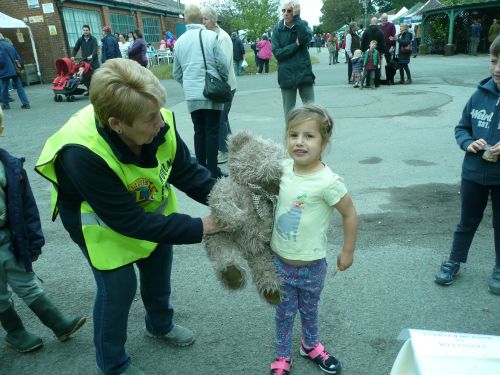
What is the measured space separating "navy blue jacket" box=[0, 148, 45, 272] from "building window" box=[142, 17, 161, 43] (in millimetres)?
30118

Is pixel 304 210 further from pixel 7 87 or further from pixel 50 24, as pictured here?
pixel 50 24

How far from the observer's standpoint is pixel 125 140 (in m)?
1.82

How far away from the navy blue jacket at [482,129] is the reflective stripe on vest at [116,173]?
202 cm

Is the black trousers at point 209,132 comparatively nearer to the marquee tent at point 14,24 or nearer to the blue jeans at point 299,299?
the blue jeans at point 299,299

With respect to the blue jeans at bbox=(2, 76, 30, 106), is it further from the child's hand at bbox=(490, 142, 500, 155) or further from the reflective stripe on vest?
the child's hand at bbox=(490, 142, 500, 155)

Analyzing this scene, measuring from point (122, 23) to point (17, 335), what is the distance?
27.1m

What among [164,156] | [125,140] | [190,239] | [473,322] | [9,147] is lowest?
[473,322]

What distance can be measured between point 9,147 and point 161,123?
6.78 m

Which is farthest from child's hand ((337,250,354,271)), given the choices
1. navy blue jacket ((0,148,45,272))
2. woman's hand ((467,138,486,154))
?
navy blue jacket ((0,148,45,272))

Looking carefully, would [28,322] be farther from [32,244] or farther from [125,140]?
[125,140]

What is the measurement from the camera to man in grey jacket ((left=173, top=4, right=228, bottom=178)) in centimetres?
486

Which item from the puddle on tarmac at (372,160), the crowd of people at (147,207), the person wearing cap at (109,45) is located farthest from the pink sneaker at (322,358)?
the person wearing cap at (109,45)

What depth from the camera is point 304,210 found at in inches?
77.7

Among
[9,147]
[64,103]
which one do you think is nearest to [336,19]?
[64,103]
